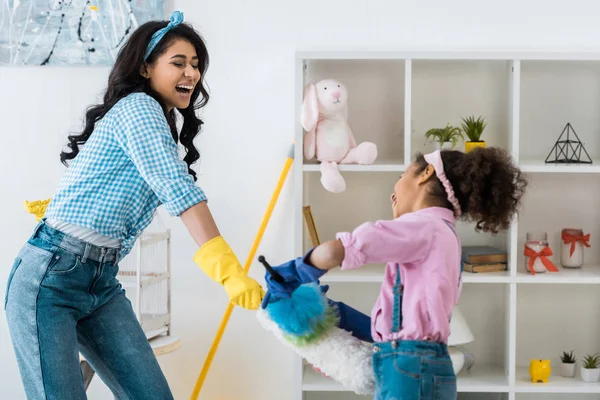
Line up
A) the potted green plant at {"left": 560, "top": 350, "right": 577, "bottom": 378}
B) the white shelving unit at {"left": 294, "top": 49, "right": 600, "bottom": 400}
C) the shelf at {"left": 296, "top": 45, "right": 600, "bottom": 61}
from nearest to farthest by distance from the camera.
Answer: the shelf at {"left": 296, "top": 45, "right": 600, "bottom": 61}
the potted green plant at {"left": 560, "top": 350, "right": 577, "bottom": 378}
the white shelving unit at {"left": 294, "top": 49, "right": 600, "bottom": 400}

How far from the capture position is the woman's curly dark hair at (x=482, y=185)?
5.26 feet

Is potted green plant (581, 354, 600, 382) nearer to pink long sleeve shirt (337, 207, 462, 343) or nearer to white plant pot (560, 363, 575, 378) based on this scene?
white plant pot (560, 363, 575, 378)

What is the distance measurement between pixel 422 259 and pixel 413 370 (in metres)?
0.22

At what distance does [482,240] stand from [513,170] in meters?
1.24

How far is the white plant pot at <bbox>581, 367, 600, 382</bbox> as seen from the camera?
104 inches

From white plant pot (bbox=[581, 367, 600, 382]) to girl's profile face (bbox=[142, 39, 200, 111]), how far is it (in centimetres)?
168

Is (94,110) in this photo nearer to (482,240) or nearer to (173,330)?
(173,330)

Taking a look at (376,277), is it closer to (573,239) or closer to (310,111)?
(310,111)

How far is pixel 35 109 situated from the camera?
2.93 metres

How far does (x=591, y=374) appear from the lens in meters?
2.63

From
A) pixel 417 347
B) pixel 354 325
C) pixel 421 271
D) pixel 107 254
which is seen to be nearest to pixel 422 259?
pixel 421 271

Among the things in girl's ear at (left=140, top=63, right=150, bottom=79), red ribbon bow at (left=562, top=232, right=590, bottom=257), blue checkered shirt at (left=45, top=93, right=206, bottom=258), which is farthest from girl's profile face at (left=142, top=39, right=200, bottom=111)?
red ribbon bow at (left=562, top=232, right=590, bottom=257)

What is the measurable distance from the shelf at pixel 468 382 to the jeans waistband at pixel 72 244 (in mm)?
1107

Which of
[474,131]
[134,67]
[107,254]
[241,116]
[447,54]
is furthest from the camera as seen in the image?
[241,116]
